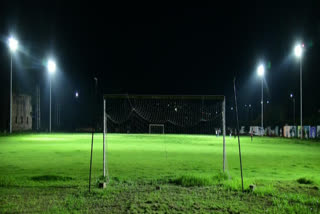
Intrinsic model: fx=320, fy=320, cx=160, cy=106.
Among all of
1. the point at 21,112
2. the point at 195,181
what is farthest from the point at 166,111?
the point at 195,181

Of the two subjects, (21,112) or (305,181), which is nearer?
(305,181)

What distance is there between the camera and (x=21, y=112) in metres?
63.6

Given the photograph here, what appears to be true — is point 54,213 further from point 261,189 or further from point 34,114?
point 34,114

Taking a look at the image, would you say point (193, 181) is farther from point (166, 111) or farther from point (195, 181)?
point (166, 111)

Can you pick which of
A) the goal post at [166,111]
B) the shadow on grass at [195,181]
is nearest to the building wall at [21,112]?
the goal post at [166,111]

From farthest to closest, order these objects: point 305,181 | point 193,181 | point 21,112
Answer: point 21,112 → point 305,181 → point 193,181

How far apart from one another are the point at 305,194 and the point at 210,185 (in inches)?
102

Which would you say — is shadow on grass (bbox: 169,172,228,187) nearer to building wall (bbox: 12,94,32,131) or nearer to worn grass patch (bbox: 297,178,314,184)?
worn grass patch (bbox: 297,178,314,184)

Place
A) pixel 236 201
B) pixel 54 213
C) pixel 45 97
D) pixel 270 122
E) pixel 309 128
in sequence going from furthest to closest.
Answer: pixel 45 97
pixel 270 122
pixel 309 128
pixel 236 201
pixel 54 213

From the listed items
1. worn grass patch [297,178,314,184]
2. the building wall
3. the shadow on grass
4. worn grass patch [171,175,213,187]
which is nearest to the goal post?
the shadow on grass

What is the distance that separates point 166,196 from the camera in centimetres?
804

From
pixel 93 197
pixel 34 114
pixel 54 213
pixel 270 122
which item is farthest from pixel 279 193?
pixel 34 114

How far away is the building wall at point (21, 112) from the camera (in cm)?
6106

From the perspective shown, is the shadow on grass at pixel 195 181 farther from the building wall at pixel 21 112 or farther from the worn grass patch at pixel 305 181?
the building wall at pixel 21 112
